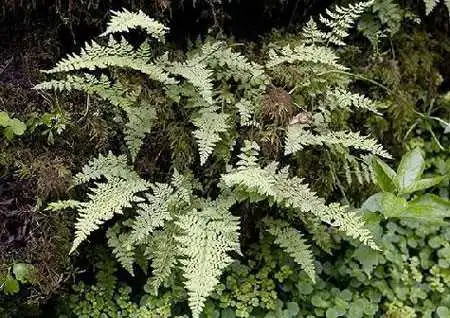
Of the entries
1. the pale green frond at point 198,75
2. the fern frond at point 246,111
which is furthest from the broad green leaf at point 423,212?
the pale green frond at point 198,75

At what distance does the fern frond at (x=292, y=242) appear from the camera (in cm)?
304

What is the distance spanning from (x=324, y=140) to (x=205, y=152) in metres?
0.63

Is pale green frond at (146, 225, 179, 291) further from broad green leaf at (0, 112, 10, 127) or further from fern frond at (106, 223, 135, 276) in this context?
broad green leaf at (0, 112, 10, 127)

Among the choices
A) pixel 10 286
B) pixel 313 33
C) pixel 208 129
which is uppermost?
pixel 313 33

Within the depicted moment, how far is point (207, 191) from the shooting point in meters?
3.25

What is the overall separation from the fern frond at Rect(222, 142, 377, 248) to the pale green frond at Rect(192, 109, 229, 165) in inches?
6.0

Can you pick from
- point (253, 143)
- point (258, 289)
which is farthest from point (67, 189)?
point (258, 289)

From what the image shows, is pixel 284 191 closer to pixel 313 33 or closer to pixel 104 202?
pixel 104 202

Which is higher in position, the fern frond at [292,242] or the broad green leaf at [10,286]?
the fern frond at [292,242]

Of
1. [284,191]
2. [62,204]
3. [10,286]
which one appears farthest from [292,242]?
[10,286]

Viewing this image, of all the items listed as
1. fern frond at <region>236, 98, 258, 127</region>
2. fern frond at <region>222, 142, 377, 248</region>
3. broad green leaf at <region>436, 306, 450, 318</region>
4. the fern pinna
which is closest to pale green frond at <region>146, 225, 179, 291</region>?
the fern pinna

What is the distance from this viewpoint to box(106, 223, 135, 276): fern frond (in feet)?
9.77

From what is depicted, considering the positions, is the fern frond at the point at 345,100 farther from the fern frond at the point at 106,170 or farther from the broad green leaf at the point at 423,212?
the fern frond at the point at 106,170

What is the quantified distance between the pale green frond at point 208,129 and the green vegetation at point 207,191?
1cm
